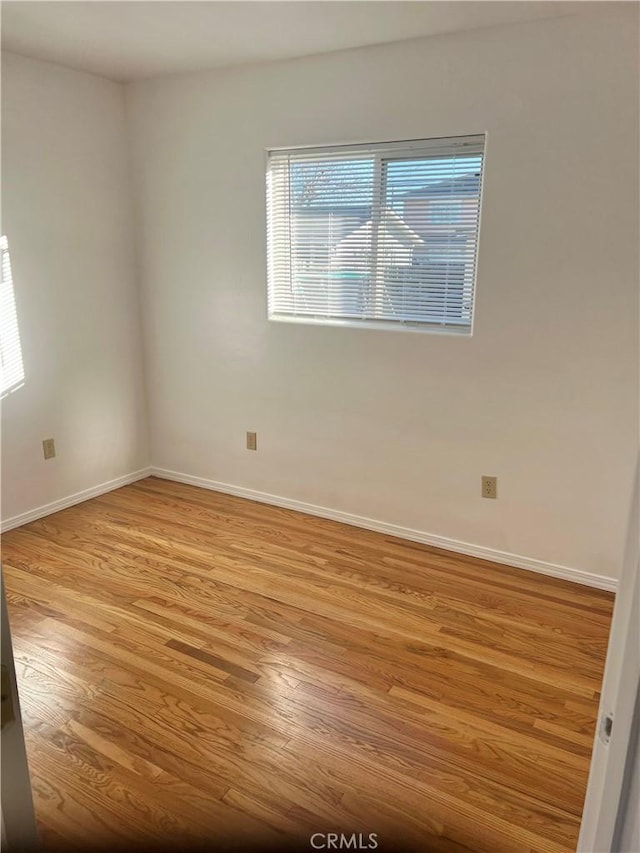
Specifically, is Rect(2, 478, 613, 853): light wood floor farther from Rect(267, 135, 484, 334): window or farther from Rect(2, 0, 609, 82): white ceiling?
Rect(2, 0, 609, 82): white ceiling

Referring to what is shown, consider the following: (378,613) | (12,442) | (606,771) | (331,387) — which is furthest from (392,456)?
(606,771)

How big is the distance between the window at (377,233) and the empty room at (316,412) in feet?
0.05

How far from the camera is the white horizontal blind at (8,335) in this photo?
305 centimetres

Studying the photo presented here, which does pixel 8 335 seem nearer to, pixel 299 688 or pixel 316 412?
pixel 316 412

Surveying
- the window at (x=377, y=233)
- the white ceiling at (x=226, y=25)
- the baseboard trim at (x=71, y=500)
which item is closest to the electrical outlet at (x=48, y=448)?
the baseboard trim at (x=71, y=500)

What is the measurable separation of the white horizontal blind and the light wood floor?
84 cm

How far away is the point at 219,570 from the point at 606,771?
2.18m

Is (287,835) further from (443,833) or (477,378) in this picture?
(477,378)

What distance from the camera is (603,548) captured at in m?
2.76

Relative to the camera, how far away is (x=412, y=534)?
3.23 metres

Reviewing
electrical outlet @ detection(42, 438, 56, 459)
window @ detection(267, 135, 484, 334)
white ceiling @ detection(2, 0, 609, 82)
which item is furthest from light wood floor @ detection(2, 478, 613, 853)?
white ceiling @ detection(2, 0, 609, 82)

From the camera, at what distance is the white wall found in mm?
2471

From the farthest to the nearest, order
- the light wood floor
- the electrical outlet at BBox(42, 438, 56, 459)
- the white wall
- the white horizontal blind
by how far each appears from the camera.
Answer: the electrical outlet at BBox(42, 438, 56, 459) → the white horizontal blind → the white wall → the light wood floor

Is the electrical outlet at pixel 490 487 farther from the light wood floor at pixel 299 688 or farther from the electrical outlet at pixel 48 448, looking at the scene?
the electrical outlet at pixel 48 448
